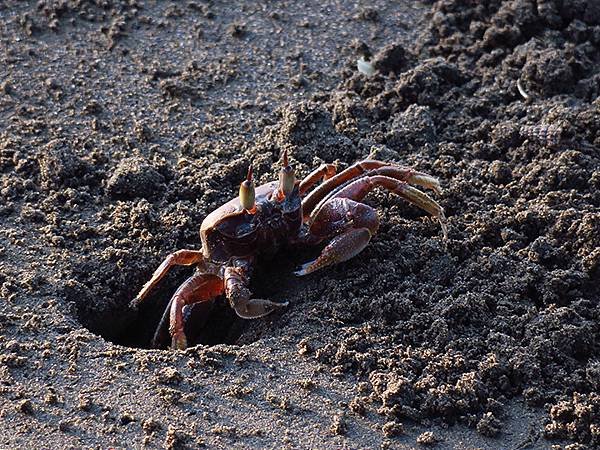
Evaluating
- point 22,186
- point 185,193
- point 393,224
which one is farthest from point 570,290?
point 22,186

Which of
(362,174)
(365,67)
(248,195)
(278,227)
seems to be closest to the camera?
(248,195)

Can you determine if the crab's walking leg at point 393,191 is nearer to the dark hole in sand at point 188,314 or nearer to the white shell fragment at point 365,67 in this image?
the dark hole in sand at point 188,314

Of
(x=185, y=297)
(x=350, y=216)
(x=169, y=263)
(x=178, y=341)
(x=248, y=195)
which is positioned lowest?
(x=178, y=341)

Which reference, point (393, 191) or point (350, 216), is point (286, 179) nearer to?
point (350, 216)

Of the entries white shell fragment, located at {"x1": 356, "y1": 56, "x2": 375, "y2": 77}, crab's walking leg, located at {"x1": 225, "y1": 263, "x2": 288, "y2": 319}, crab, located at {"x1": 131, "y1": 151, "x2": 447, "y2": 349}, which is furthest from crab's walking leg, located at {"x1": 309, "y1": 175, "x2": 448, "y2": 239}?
white shell fragment, located at {"x1": 356, "y1": 56, "x2": 375, "y2": 77}

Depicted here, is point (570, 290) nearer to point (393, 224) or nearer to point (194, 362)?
point (393, 224)

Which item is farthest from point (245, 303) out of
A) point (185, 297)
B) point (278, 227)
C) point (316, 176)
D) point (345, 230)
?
point (316, 176)
